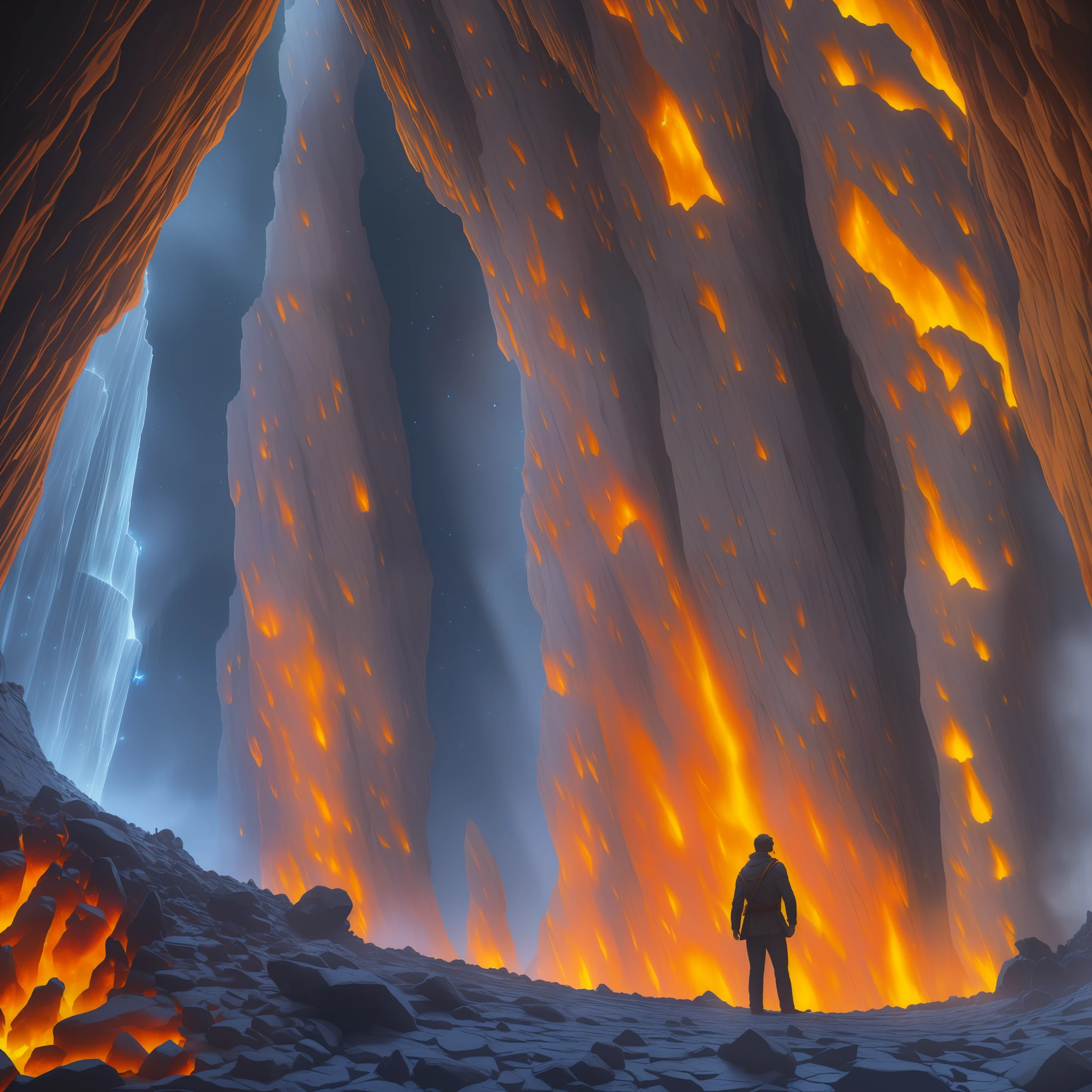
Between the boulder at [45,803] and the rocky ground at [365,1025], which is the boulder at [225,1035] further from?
the boulder at [45,803]

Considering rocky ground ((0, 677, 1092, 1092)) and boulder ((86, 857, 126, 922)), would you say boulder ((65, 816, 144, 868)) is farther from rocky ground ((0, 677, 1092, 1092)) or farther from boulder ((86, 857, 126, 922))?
boulder ((86, 857, 126, 922))

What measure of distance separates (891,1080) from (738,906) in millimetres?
2081

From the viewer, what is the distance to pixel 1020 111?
379 cm

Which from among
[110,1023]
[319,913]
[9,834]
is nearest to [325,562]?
[319,913]

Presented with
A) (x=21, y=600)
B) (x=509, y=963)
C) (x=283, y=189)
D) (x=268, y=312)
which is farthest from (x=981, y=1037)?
(x=21, y=600)

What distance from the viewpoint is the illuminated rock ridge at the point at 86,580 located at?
60.6 feet

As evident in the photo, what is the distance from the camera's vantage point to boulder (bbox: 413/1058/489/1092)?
2.78m

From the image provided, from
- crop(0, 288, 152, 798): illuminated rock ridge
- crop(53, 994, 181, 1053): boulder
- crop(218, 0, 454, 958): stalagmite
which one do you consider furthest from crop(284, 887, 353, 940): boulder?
crop(0, 288, 152, 798): illuminated rock ridge

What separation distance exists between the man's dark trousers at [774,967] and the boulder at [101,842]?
3.89m

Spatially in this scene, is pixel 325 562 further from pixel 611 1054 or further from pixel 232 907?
pixel 611 1054

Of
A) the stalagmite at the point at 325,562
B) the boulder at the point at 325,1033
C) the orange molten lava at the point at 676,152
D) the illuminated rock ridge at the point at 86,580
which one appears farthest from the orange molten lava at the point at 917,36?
the illuminated rock ridge at the point at 86,580

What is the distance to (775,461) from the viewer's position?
7.40 metres

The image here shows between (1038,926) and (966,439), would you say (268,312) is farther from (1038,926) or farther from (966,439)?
(1038,926)

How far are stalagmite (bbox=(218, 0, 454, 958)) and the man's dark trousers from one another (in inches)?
328
